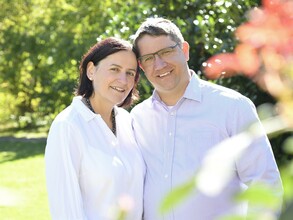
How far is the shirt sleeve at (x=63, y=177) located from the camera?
2865mm

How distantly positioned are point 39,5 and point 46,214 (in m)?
12.4

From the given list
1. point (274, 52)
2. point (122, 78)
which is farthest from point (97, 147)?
point (274, 52)

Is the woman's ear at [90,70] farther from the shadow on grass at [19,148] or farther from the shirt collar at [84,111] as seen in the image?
the shadow on grass at [19,148]

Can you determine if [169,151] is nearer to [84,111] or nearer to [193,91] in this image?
[193,91]

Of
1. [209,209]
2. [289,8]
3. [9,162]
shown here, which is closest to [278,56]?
[289,8]

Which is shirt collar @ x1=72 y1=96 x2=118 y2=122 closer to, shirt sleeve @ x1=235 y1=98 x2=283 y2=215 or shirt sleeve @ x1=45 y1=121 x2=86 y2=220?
shirt sleeve @ x1=45 y1=121 x2=86 y2=220

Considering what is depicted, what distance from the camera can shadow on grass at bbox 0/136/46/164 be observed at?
1452cm

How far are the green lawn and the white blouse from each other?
146 centimetres

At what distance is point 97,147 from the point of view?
306cm

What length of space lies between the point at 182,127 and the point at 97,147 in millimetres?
501

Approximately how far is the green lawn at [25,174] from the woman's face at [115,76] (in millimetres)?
1498

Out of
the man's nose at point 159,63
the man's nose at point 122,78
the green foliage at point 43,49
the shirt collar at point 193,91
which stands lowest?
the green foliage at point 43,49

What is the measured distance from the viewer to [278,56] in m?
0.65

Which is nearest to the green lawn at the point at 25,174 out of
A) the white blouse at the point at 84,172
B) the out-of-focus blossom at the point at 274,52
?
the white blouse at the point at 84,172
